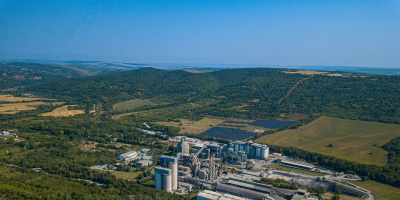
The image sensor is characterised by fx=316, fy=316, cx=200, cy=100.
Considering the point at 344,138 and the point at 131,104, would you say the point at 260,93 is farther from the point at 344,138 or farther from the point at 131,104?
the point at 344,138

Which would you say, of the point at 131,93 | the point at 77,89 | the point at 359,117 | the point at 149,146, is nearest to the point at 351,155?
the point at 359,117

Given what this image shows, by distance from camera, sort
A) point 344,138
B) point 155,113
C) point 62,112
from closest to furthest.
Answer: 1. point 344,138
2. point 62,112
3. point 155,113

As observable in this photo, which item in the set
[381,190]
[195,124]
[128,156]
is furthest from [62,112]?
[381,190]

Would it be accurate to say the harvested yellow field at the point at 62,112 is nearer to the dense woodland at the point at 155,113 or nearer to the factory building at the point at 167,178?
the dense woodland at the point at 155,113

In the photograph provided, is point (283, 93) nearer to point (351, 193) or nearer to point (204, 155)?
point (204, 155)

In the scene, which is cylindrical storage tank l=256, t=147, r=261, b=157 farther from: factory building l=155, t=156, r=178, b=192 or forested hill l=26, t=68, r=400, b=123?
forested hill l=26, t=68, r=400, b=123

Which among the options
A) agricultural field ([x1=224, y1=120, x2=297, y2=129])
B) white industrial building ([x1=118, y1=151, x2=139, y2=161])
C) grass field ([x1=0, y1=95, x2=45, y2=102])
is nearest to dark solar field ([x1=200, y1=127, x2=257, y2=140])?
agricultural field ([x1=224, y1=120, x2=297, y2=129])
